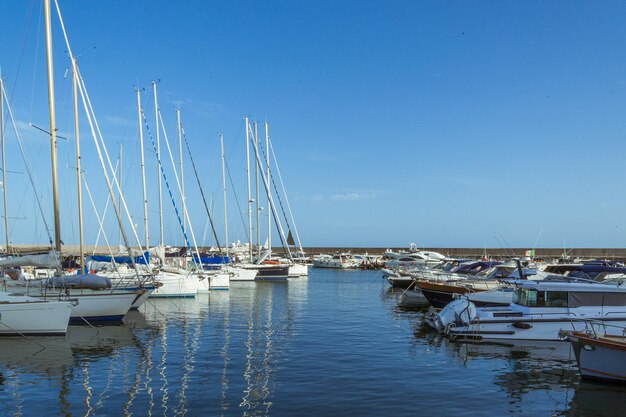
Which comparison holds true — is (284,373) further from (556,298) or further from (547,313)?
(556,298)

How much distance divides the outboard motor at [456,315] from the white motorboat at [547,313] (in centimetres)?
6

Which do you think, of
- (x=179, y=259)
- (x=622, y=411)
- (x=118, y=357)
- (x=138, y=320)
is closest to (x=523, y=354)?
(x=622, y=411)

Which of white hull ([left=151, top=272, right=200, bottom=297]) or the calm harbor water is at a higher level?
white hull ([left=151, top=272, right=200, bottom=297])

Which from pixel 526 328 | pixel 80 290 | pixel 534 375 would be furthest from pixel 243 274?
pixel 534 375

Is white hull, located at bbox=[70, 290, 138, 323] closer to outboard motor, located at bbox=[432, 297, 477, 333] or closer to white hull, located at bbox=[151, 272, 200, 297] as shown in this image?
white hull, located at bbox=[151, 272, 200, 297]

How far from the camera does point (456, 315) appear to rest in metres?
23.6

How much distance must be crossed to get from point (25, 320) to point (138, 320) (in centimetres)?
679

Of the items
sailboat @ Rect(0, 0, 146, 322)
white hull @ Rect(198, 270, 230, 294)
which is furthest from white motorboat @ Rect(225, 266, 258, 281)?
sailboat @ Rect(0, 0, 146, 322)

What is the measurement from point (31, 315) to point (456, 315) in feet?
55.3

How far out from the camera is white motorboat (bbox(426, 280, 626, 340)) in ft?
72.2

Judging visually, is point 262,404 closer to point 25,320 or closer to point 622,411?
point 622,411

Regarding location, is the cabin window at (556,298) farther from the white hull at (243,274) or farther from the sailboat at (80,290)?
the white hull at (243,274)

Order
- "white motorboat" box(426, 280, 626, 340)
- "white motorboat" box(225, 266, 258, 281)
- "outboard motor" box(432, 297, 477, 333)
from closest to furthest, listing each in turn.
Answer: "white motorboat" box(426, 280, 626, 340) < "outboard motor" box(432, 297, 477, 333) < "white motorboat" box(225, 266, 258, 281)

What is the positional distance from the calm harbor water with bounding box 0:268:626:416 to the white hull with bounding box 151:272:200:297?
1042 centimetres
